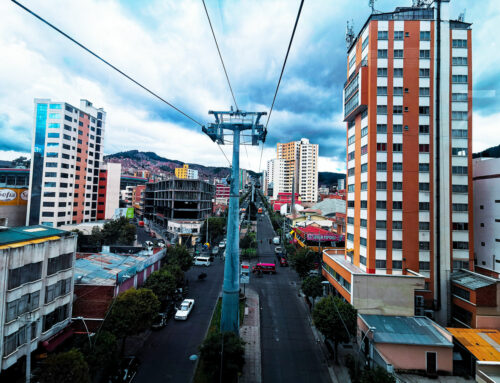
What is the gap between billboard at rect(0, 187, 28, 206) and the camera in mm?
40719

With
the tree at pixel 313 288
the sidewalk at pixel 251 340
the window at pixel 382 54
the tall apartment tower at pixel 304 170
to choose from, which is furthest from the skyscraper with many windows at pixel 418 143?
the tall apartment tower at pixel 304 170

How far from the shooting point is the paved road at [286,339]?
14.8 m

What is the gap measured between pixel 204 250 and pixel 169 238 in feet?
30.2

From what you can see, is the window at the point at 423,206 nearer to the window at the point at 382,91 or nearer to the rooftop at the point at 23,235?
the window at the point at 382,91

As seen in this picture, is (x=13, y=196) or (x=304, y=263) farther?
(x=13, y=196)

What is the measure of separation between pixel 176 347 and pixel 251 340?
530 cm

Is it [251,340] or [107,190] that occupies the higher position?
[107,190]

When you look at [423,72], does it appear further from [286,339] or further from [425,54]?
[286,339]

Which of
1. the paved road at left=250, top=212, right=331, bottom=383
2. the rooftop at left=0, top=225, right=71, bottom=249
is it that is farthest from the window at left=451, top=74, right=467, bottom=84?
the rooftop at left=0, top=225, right=71, bottom=249

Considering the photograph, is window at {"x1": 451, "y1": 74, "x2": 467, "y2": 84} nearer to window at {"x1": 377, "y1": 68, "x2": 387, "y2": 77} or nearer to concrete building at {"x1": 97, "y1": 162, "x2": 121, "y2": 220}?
window at {"x1": 377, "y1": 68, "x2": 387, "y2": 77}

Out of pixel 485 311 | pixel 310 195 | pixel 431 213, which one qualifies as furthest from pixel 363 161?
pixel 310 195

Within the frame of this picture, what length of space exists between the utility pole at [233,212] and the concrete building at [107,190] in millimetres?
44089

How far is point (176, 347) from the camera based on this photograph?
1703 cm

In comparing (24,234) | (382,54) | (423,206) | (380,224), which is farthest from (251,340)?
(382,54)
